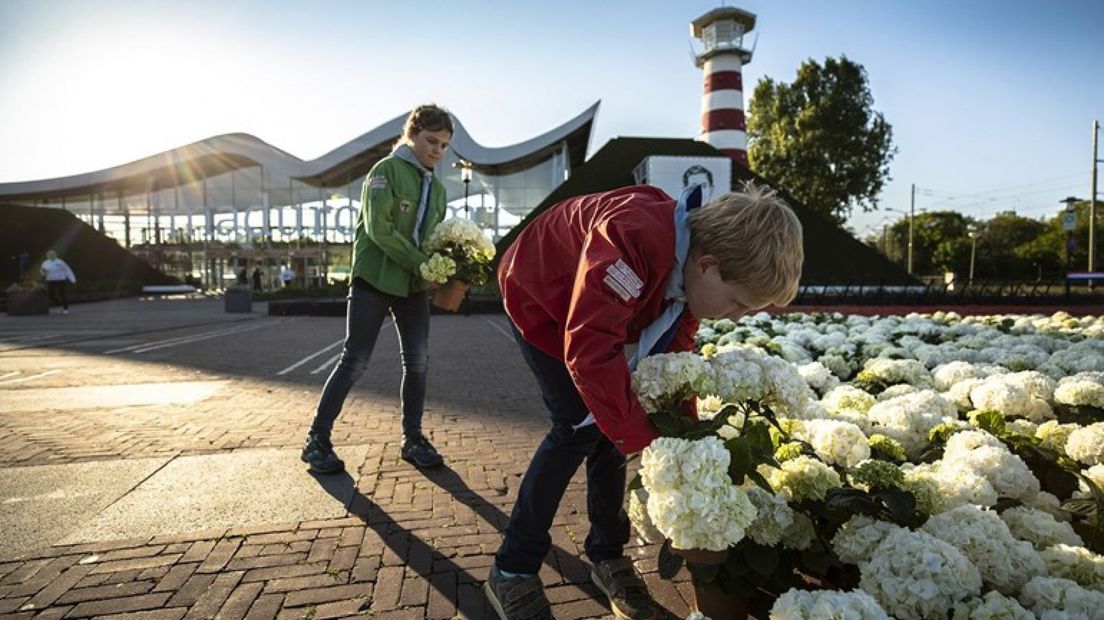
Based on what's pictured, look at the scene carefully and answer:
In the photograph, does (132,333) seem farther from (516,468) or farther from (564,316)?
(564,316)

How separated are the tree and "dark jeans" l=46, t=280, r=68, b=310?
103 ft

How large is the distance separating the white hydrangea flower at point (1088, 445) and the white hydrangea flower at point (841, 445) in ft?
2.49

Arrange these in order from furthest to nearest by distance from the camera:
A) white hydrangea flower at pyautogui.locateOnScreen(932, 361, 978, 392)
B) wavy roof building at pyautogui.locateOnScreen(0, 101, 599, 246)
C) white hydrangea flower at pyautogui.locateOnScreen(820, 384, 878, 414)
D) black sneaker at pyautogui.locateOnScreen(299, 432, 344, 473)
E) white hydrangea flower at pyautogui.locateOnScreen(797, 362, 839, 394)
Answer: wavy roof building at pyautogui.locateOnScreen(0, 101, 599, 246), white hydrangea flower at pyautogui.locateOnScreen(797, 362, 839, 394), white hydrangea flower at pyautogui.locateOnScreen(932, 361, 978, 392), black sneaker at pyautogui.locateOnScreen(299, 432, 344, 473), white hydrangea flower at pyautogui.locateOnScreen(820, 384, 878, 414)

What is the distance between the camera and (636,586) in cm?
203

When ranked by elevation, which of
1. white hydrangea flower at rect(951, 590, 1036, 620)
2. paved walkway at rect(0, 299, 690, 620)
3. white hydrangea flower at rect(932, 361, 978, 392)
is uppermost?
white hydrangea flower at rect(932, 361, 978, 392)

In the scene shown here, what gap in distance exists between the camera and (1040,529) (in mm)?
1799

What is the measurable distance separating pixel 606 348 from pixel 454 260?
6.12 feet

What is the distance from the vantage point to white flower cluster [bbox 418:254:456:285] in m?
3.13

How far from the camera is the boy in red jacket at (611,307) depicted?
1.61m

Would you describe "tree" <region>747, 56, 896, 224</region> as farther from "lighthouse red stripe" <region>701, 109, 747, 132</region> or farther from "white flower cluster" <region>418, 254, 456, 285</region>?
"white flower cluster" <region>418, 254, 456, 285</region>

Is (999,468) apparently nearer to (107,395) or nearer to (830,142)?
(107,395)

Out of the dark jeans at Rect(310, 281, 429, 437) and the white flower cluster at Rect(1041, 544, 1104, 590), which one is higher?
the dark jeans at Rect(310, 281, 429, 437)

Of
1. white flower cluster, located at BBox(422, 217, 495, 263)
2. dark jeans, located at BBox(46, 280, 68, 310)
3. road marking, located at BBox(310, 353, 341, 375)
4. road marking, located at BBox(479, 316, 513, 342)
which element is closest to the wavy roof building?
dark jeans, located at BBox(46, 280, 68, 310)

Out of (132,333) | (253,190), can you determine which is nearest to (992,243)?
(253,190)
